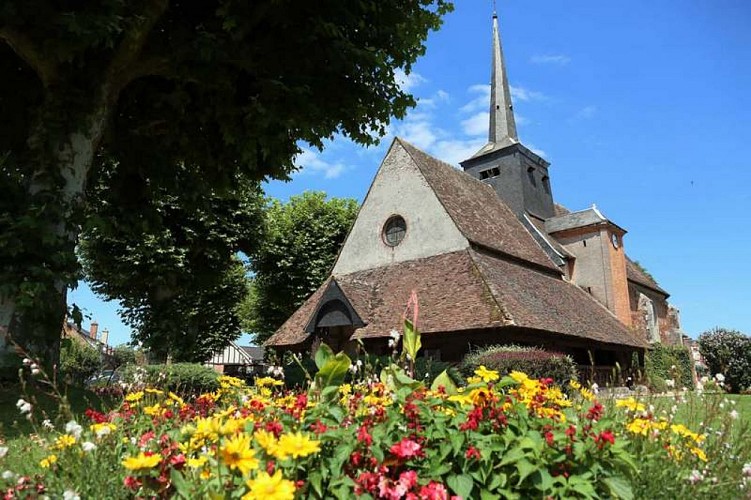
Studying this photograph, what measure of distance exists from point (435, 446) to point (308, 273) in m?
27.4

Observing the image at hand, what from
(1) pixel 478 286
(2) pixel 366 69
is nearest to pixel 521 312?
(1) pixel 478 286

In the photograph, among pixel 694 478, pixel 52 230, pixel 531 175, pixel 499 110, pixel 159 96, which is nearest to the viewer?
pixel 694 478

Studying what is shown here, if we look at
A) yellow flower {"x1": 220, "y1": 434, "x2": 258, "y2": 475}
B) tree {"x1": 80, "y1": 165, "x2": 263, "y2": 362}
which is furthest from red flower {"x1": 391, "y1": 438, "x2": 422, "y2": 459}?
tree {"x1": 80, "y1": 165, "x2": 263, "y2": 362}

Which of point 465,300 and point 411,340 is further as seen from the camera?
point 465,300

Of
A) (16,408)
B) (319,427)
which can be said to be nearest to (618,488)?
(319,427)

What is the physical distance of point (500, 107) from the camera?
30.9 metres

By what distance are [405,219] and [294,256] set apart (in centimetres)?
1057

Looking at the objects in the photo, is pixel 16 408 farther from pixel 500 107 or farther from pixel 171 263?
pixel 500 107

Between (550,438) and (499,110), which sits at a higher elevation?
(499,110)

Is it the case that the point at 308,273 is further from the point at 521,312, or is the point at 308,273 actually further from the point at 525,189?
the point at 521,312

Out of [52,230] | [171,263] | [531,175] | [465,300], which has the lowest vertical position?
[465,300]

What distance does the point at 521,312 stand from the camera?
53.2ft

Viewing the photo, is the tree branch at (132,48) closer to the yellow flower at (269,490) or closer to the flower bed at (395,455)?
the flower bed at (395,455)

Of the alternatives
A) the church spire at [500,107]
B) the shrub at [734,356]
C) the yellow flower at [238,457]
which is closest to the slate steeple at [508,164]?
the church spire at [500,107]
